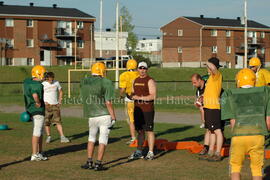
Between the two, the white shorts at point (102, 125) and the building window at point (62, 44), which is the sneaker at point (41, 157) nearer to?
the white shorts at point (102, 125)

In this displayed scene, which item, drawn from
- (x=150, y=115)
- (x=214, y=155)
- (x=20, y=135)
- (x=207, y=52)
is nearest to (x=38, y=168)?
(x=150, y=115)

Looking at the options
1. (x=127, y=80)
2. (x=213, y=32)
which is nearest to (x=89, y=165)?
(x=127, y=80)

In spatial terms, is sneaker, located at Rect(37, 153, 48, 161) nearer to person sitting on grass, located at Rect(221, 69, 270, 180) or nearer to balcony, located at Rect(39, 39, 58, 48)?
person sitting on grass, located at Rect(221, 69, 270, 180)

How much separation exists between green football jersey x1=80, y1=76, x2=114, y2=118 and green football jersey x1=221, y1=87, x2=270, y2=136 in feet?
10.7

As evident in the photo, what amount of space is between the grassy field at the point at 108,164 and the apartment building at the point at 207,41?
245ft

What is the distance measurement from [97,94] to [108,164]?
5.44ft

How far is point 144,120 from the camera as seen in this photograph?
11195 millimetres

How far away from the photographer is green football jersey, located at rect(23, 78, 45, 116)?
35.2 feet

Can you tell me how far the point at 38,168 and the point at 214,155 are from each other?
3700mm

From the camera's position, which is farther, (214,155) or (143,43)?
A: (143,43)

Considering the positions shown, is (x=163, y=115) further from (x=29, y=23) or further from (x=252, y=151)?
(x=29, y=23)

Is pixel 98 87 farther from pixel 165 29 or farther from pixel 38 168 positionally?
pixel 165 29

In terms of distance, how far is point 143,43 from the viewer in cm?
14912

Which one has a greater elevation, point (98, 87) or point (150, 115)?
point (98, 87)
